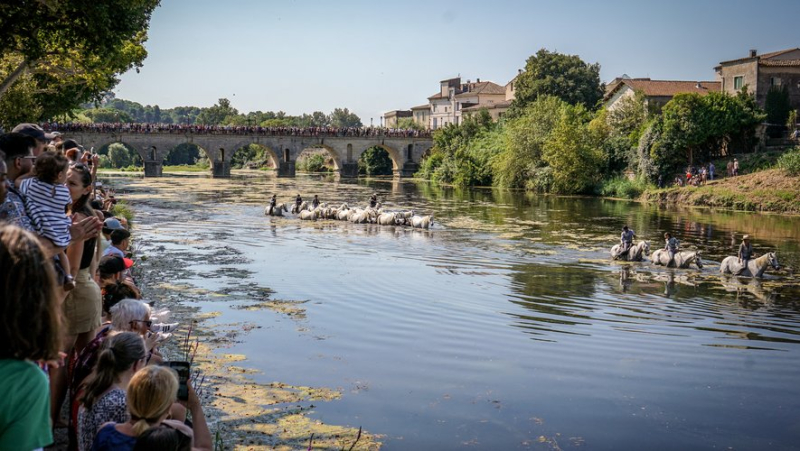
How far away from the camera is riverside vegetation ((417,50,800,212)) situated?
47.8 m

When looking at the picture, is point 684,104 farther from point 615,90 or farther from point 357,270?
point 357,270

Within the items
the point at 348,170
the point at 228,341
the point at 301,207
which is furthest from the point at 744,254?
the point at 348,170

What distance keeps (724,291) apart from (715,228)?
16.5 m

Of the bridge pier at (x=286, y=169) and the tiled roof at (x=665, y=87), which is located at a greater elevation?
the tiled roof at (x=665, y=87)

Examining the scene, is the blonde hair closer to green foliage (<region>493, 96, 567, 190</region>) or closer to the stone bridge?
green foliage (<region>493, 96, 567, 190</region>)

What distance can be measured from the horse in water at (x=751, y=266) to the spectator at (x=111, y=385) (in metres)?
18.8

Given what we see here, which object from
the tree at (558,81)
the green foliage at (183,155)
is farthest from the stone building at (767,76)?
the green foliage at (183,155)

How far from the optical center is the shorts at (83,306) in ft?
23.7

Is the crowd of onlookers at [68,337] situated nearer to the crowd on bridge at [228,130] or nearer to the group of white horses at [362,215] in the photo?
the group of white horses at [362,215]

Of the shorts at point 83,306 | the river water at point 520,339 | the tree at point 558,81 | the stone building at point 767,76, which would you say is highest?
the tree at point 558,81

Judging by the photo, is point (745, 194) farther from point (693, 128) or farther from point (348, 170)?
point (348, 170)

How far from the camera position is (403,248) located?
1021 inches

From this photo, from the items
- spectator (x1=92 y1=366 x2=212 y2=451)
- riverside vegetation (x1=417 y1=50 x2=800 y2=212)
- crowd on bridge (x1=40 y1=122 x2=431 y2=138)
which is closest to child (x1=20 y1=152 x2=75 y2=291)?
spectator (x1=92 y1=366 x2=212 y2=451)

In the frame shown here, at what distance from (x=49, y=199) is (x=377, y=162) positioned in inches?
3733
